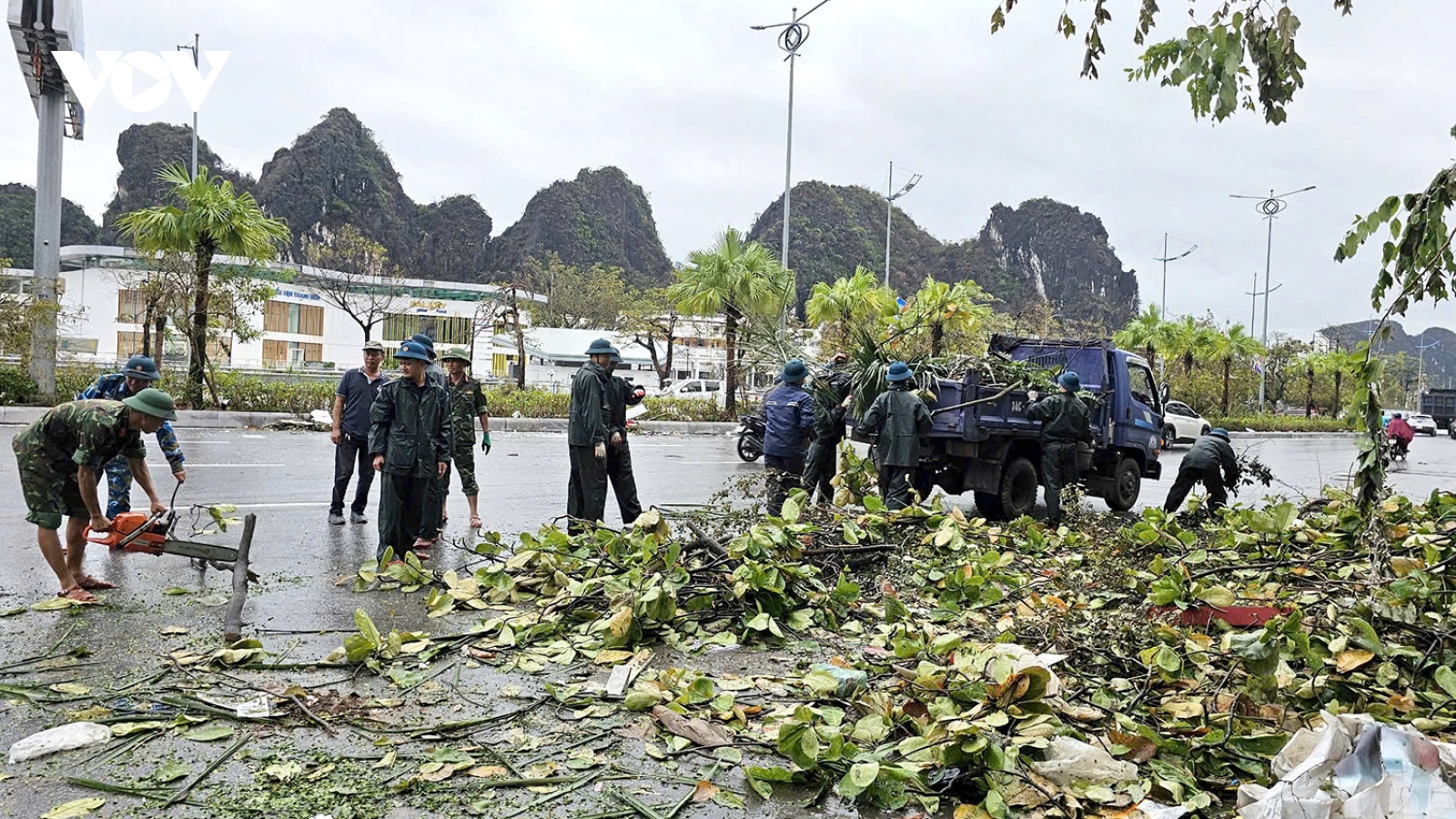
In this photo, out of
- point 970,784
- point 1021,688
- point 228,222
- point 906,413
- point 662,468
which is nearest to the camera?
point 970,784

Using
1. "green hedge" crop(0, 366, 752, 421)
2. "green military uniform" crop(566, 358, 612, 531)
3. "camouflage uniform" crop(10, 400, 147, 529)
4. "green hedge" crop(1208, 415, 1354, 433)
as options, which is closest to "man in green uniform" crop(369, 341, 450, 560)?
"green military uniform" crop(566, 358, 612, 531)

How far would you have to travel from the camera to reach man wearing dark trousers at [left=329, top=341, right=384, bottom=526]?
8719 millimetres

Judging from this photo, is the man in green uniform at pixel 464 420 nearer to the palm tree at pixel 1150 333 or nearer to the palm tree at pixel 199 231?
the palm tree at pixel 199 231

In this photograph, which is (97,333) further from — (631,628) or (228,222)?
(631,628)

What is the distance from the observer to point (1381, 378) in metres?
3.37

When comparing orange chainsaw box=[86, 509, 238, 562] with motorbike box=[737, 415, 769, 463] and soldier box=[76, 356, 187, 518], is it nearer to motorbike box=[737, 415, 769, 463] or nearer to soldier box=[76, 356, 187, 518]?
soldier box=[76, 356, 187, 518]

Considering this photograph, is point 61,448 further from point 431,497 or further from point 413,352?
point 431,497

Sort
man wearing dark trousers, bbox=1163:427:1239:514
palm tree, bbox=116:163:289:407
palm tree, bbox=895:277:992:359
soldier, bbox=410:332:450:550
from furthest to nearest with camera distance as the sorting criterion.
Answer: palm tree, bbox=895:277:992:359
palm tree, bbox=116:163:289:407
man wearing dark trousers, bbox=1163:427:1239:514
soldier, bbox=410:332:450:550

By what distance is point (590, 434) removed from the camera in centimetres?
782

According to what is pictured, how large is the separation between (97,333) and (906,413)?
195 ft

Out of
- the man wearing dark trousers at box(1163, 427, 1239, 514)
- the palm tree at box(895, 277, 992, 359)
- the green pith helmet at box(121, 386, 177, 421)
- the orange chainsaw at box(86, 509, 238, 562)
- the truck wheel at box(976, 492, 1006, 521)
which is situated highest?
the palm tree at box(895, 277, 992, 359)

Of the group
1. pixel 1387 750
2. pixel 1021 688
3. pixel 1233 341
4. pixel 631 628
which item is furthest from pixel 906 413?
pixel 1233 341

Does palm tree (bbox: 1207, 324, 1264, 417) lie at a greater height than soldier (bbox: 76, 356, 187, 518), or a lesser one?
greater

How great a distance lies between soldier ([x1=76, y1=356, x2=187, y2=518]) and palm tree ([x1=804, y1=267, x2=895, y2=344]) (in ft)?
66.3
